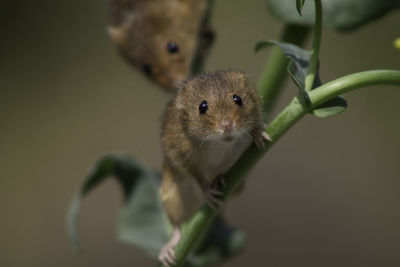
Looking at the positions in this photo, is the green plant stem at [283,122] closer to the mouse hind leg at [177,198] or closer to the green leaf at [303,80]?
the green leaf at [303,80]

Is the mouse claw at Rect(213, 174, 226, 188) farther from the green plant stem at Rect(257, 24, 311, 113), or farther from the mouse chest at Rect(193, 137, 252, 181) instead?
the green plant stem at Rect(257, 24, 311, 113)

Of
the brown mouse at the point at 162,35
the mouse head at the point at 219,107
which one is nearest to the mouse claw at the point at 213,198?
the mouse head at the point at 219,107

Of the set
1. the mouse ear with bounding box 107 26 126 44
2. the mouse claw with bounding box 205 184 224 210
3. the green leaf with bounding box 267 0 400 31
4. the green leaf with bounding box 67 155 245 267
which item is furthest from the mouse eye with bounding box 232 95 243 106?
the mouse ear with bounding box 107 26 126 44

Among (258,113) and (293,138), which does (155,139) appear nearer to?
(258,113)

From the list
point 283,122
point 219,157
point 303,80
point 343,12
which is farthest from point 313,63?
point 343,12

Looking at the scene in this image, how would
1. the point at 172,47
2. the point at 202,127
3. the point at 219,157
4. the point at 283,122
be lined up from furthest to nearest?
the point at 172,47, the point at 219,157, the point at 202,127, the point at 283,122

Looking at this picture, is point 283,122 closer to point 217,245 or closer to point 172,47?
point 217,245

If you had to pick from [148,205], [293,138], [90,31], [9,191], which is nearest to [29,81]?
[90,31]
